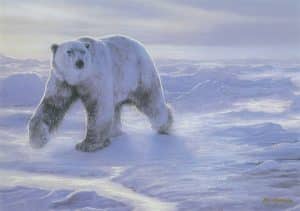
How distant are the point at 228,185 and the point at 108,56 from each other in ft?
9.92

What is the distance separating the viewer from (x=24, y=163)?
20.3ft

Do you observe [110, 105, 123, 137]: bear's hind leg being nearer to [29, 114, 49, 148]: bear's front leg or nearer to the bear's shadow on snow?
the bear's shadow on snow

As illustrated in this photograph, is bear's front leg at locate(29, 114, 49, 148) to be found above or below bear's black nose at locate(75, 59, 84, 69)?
below

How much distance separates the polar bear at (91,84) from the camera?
22.6 ft

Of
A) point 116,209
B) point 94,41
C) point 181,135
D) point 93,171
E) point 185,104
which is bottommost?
point 185,104

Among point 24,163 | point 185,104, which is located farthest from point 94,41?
point 185,104

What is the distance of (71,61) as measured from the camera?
682 cm

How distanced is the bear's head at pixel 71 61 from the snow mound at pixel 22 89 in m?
8.62

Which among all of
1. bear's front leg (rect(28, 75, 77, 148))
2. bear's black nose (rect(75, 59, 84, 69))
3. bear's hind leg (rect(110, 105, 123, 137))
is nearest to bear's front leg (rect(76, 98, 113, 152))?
bear's front leg (rect(28, 75, 77, 148))

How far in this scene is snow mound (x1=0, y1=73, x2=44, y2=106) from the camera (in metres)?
16.1

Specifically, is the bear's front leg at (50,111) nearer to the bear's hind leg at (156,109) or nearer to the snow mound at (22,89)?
the bear's hind leg at (156,109)

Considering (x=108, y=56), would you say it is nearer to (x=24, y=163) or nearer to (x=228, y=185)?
(x=24, y=163)

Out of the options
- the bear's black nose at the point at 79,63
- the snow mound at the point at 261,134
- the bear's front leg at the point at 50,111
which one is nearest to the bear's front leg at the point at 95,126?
the bear's front leg at the point at 50,111

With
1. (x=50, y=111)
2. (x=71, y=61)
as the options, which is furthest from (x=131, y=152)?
(x=71, y=61)
